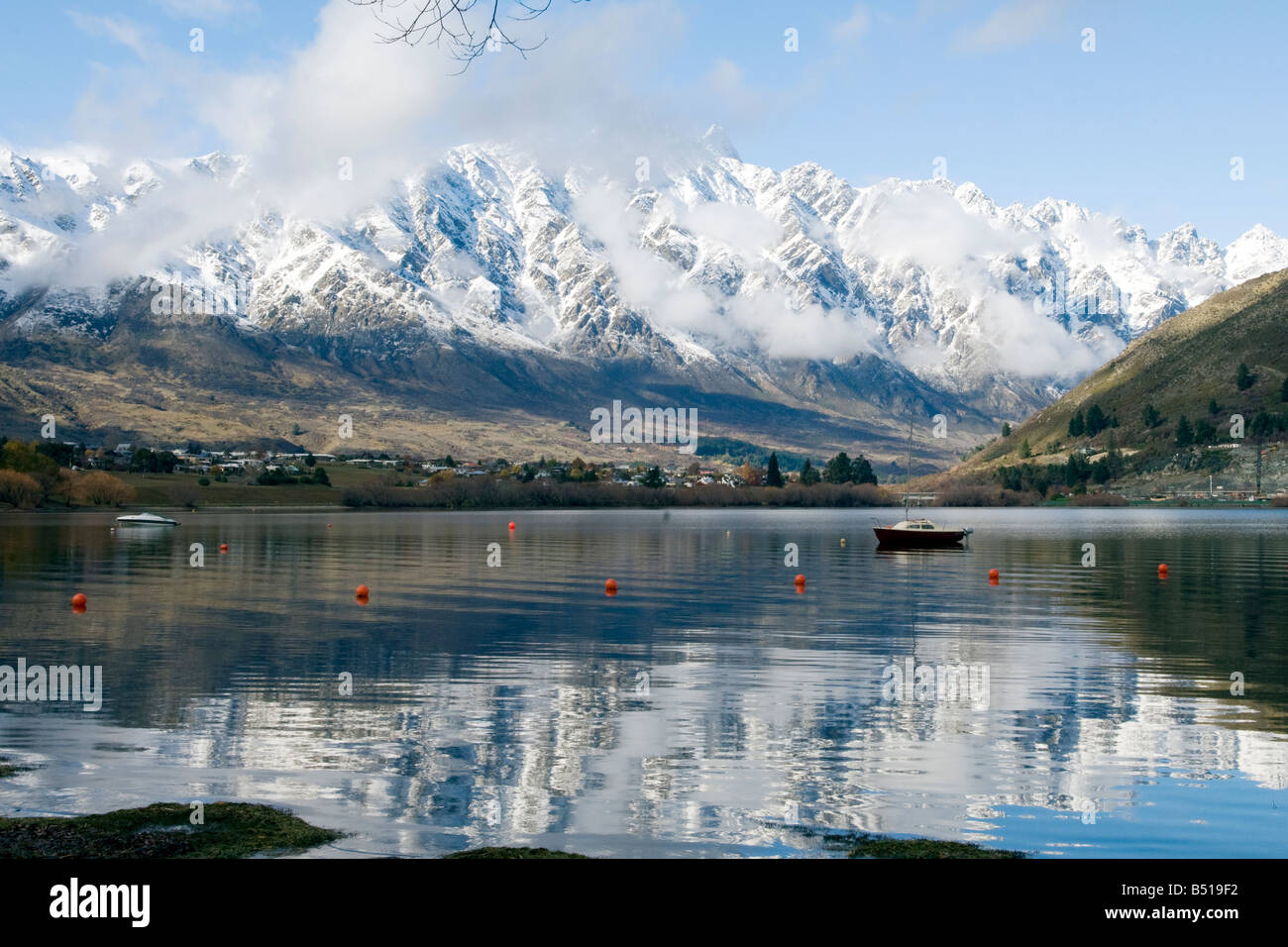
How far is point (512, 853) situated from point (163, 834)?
6.45m

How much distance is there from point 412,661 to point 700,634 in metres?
16.0

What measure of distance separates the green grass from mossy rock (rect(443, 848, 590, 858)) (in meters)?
2.91

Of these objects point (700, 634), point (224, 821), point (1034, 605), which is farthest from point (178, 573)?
point (224, 821)

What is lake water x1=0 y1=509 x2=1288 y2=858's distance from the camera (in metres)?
25.5

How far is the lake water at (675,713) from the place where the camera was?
25531mm

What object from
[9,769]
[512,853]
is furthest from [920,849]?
[9,769]

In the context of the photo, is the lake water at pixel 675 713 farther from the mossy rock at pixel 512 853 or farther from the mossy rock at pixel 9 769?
the mossy rock at pixel 512 853

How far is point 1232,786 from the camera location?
28359 mm

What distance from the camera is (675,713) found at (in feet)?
126

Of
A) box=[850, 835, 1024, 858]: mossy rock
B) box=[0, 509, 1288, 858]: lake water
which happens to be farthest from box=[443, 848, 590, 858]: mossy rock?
box=[850, 835, 1024, 858]: mossy rock

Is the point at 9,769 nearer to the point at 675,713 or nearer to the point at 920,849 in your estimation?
the point at 675,713

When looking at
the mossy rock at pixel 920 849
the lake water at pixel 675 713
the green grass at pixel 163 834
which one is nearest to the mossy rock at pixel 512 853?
the lake water at pixel 675 713

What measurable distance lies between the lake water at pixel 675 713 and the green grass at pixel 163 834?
3.28ft

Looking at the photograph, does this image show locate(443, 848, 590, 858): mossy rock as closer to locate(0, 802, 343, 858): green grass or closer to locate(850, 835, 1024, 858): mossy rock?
locate(0, 802, 343, 858): green grass
